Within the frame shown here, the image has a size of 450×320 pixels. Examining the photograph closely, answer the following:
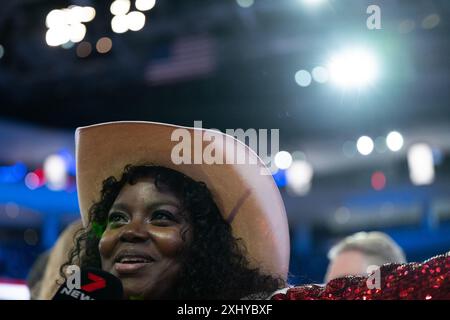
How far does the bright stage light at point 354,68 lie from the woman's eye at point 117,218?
3595mm

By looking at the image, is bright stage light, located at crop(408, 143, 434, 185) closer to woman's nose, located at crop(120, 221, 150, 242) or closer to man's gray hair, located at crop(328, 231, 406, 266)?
man's gray hair, located at crop(328, 231, 406, 266)

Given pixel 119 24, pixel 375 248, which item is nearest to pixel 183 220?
pixel 375 248

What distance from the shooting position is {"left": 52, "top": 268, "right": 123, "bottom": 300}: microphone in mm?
1114

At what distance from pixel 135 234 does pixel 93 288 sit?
0.72ft

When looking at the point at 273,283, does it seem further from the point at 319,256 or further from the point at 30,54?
the point at 319,256

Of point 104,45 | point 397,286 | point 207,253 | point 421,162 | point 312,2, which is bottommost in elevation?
point 397,286

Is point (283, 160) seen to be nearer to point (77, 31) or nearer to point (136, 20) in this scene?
point (136, 20)

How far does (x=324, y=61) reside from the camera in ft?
17.3

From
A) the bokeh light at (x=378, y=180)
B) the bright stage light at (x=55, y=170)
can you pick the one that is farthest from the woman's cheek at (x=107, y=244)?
the bokeh light at (x=378, y=180)

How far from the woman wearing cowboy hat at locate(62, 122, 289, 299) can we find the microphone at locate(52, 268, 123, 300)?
6.9 inches

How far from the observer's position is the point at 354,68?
479 cm

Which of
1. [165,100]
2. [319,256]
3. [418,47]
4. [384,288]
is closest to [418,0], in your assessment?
[418,47]

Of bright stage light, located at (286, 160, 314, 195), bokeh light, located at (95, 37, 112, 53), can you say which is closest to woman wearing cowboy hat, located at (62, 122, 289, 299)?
bokeh light, located at (95, 37, 112, 53)
